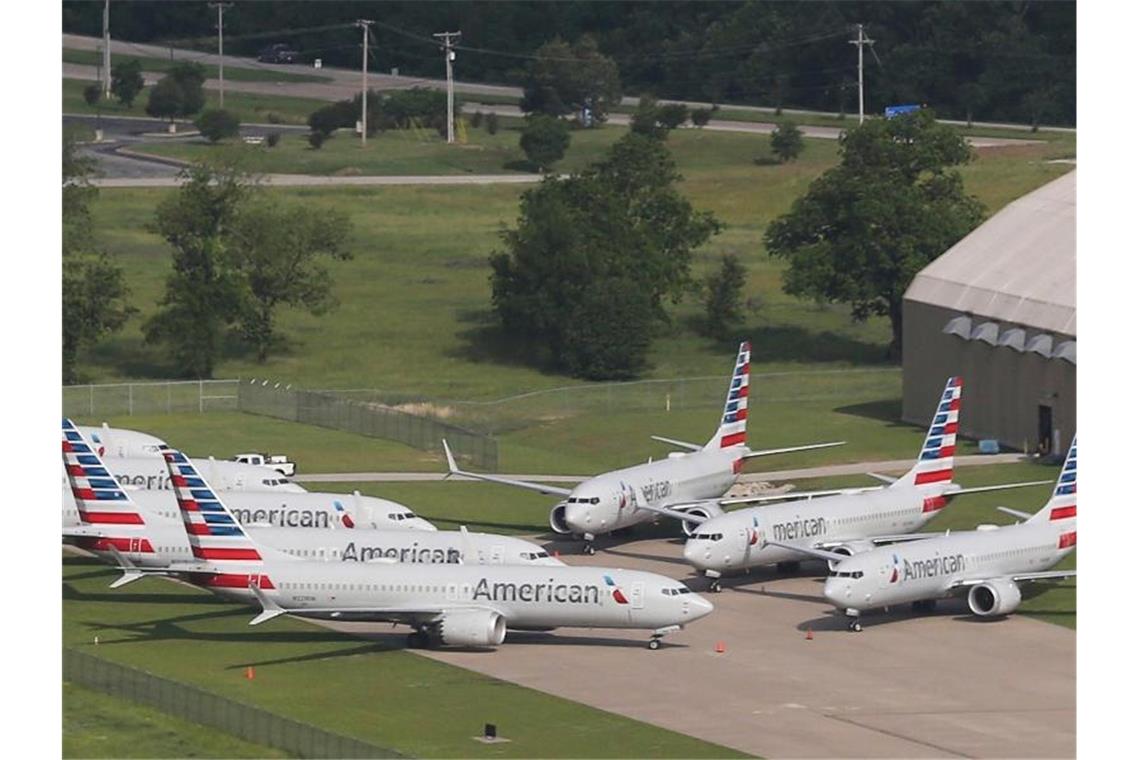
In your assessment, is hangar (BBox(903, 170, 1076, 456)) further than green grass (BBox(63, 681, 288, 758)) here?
Yes

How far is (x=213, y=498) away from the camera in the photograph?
106 metres

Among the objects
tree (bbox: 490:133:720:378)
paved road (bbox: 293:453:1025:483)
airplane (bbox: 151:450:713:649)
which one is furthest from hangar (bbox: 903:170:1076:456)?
airplane (bbox: 151:450:713:649)

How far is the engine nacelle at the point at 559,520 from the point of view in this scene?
413ft

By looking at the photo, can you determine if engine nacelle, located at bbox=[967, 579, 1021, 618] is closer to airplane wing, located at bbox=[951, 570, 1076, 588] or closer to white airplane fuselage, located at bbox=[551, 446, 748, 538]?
airplane wing, located at bbox=[951, 570, 1076, 588]

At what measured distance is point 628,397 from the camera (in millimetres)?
175500

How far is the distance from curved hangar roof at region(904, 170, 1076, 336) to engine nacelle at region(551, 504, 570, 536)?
36.9 meters

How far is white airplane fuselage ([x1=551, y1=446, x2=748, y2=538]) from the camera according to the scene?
410 ft

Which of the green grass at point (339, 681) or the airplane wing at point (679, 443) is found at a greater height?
the airplane wing at point (679, 443)

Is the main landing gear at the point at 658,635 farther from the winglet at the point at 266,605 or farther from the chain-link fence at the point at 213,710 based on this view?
the chain-link fence at the point at 213,710

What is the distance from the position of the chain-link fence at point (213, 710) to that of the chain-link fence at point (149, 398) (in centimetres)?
7136

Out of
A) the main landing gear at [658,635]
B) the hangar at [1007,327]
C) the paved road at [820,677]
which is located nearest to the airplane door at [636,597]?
the main landing gear at [658,635]

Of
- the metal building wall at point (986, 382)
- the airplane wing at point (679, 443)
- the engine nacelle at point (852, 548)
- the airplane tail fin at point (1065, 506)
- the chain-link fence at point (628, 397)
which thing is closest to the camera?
the airplane tail fin at point (1065, 506)

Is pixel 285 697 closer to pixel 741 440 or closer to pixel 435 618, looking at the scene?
pixel 435 618

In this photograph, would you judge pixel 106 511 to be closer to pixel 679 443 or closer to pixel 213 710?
pixel 213 710
